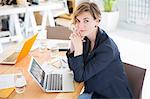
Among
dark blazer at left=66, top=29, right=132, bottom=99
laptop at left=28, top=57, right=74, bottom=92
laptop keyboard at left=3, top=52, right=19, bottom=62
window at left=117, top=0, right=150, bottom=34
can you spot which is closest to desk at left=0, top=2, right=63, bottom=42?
window at left=117, top=0, right=150, bottom=34

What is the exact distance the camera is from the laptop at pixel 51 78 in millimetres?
1535

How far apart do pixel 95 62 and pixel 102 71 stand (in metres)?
0.08

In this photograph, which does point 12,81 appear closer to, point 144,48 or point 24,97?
point 24,97

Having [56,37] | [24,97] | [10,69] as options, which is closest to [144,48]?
[56,37]

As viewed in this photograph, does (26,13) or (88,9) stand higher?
(88,9)

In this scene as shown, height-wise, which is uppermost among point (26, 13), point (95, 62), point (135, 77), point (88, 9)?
point (88, 9)

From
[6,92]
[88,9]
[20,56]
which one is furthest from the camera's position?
[20,56]

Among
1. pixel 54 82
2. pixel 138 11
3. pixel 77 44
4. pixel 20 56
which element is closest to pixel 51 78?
pixel 54 82

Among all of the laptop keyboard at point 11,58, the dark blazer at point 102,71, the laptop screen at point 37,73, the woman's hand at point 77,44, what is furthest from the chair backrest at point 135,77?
the laptop keyboard at point 11,58

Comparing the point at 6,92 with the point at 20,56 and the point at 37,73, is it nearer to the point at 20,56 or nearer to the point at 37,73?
the point at 37,73

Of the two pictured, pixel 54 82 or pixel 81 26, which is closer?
pixel 54 82

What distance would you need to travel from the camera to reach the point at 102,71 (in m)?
1.66

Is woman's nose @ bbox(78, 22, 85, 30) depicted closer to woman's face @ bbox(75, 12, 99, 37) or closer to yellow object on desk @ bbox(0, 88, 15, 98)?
woman's face @ bbox(75, 12, 99, 37)

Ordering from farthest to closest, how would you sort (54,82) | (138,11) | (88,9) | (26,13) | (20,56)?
(138,11), (26,13), (20,56), (88,9), (54,82)
